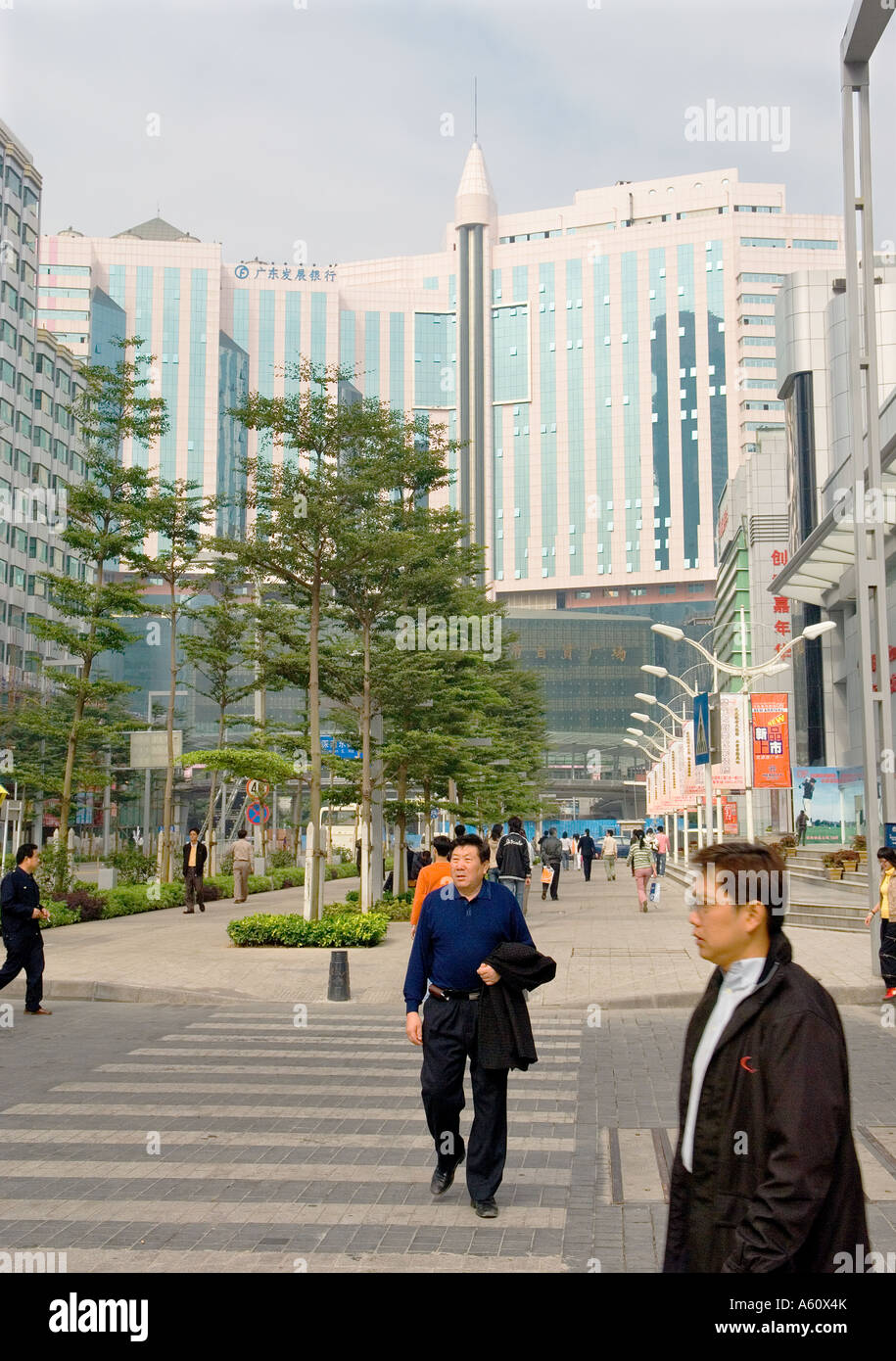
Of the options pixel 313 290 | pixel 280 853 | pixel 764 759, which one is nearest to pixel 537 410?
pixel 313 290

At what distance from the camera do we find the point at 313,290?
157000 millimetres

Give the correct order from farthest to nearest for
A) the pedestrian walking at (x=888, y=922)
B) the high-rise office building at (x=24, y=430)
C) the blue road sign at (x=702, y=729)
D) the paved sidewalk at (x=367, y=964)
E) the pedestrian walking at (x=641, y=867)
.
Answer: the high-rise office building at (x=24, y=430) → the blue road sign at (x=702, y=729) → the pedestrian walking at (x=641, y=867) → the paved sidewalk at (x=367, y=964) → the pedestrian walking at (x=888, y=922)

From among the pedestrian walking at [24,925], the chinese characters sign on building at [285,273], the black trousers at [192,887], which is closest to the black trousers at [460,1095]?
the pedestrian walking at [24,925]

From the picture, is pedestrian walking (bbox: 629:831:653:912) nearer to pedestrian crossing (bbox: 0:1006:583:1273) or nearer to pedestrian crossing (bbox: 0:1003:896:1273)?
pedestrian crossing (bbox: 0:1006:583:1273)

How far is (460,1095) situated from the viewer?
21.9 feet

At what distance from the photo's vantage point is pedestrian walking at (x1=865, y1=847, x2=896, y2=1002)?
14.1 metres

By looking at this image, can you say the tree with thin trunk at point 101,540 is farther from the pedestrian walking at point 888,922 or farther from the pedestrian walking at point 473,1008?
the pedestrian walking at point 473,1008

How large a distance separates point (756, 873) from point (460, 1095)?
3.78 m

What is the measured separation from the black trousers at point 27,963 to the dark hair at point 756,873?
11.1 m

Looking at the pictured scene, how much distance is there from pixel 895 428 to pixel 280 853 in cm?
2579

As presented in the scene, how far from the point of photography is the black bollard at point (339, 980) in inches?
591

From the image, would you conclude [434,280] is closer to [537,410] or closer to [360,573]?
[537,410]
